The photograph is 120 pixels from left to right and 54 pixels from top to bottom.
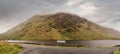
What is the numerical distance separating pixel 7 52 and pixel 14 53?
1748mm

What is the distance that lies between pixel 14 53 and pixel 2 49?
3.63 metres

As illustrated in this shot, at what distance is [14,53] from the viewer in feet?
137

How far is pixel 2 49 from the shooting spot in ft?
145

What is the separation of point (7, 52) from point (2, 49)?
6.29 feet

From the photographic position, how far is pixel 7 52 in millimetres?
42719
